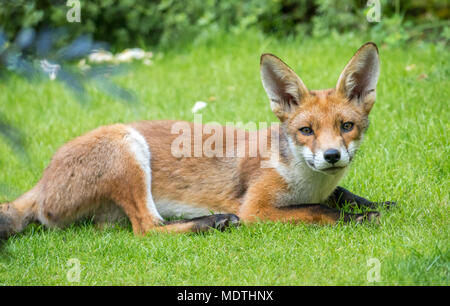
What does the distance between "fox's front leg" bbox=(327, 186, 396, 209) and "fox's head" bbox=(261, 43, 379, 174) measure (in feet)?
2.32

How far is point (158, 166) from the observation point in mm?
5012

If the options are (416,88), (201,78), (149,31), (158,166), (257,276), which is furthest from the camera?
(149,31)

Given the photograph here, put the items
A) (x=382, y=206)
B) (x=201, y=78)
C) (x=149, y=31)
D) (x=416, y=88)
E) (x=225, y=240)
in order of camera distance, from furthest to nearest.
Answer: (x=149, y=31) < (x=201, y=78) < (x=416, y=88) < (x=382, y=206) < (x=225, y=240)

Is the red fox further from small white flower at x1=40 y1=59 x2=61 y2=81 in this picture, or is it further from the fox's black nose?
small white flower at x1=40 y1=59 x2=61 y2=81

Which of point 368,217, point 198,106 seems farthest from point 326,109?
point 198,106

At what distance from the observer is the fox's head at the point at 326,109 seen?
406 centimetres

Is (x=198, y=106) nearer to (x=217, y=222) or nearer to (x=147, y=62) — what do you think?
(x=147, y=62)

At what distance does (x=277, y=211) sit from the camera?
15.0 ft

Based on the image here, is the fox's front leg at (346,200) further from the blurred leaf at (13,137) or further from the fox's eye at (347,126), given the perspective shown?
the blurred leaf at (13,137)

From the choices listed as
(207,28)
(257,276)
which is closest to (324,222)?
(257,276)

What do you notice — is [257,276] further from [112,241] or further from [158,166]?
[158,166]

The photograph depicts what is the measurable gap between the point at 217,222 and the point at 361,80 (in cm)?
171

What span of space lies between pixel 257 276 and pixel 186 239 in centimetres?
96

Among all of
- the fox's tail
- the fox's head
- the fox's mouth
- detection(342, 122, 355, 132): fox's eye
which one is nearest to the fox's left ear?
the fox's head
